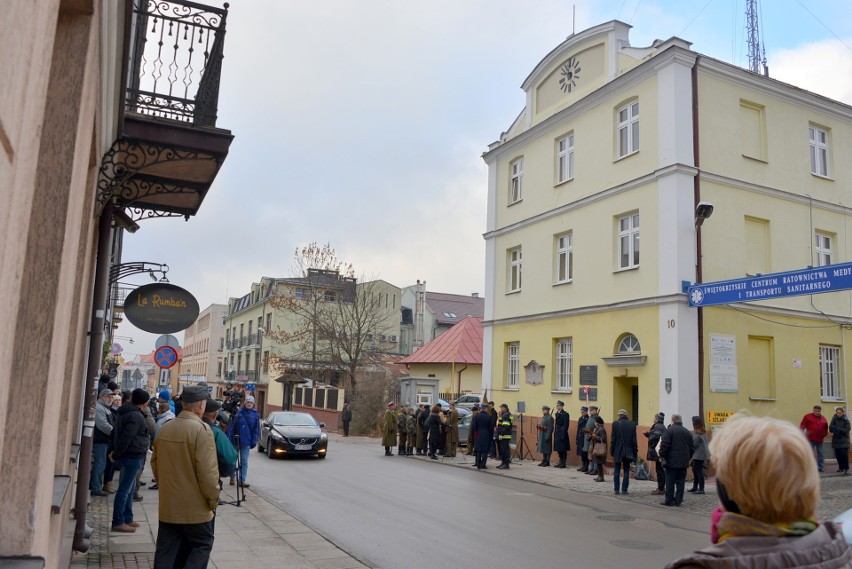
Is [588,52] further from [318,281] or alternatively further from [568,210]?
[318,281]

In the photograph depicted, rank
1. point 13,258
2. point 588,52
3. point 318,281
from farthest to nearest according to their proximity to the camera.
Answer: point 318,281 < point 588,52 < point 13,258

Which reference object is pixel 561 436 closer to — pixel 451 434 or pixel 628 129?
pixel 451 434

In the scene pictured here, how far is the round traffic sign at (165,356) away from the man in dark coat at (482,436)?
356 inches

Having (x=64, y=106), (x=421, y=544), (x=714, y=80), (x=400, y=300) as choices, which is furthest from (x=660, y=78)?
(x=400, y=300)

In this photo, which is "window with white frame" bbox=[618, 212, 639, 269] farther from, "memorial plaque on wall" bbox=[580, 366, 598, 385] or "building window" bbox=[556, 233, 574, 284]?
"memorial plaque on wall" bbox=[580, 366, 598, 385]

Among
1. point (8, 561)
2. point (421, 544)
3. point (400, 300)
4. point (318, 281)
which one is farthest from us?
point (400, 300)

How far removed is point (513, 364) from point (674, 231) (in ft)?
29.3

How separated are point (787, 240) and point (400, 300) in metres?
47.4

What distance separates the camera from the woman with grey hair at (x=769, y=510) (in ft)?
6.45

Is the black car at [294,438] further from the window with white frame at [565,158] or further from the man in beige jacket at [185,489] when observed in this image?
the man in beige jacket at [185,489]

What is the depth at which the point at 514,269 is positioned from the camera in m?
26.4

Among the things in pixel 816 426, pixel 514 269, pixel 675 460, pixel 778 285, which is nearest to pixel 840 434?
pixel 816 426

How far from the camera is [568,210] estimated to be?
2319cm

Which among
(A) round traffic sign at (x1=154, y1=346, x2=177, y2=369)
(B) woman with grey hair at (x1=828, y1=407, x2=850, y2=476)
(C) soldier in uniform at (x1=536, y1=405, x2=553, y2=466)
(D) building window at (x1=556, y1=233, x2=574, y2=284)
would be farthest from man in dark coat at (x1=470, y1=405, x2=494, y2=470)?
(B) woman with grey hair at (x1=828, y1=407, x2=850, y2=476)
